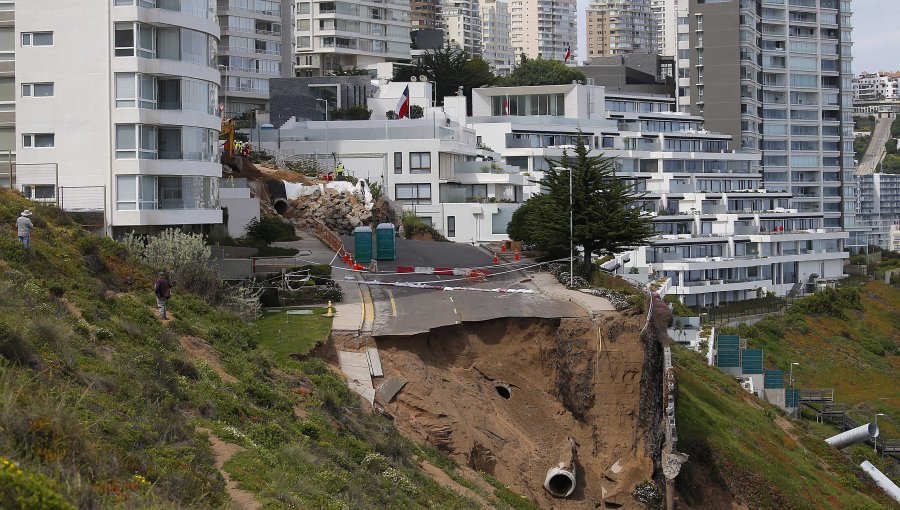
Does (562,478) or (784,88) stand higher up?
(784,88)

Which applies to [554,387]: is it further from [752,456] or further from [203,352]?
[752,456]

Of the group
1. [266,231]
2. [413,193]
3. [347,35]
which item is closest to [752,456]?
[266,231]

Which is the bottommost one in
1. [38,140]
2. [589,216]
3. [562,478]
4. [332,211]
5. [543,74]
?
[562,478]

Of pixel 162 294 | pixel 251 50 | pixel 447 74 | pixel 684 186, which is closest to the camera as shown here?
pixel 162 294

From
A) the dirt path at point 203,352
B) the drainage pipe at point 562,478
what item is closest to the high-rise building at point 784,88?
the drainage pipe at point 562,478

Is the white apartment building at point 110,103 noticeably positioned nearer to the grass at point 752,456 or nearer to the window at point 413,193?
the grass at point 752,456

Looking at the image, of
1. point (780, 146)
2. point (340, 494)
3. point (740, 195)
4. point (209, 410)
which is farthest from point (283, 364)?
point (780, 146)

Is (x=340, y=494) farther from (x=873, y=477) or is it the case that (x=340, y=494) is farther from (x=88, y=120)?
(x=873, y=477)
